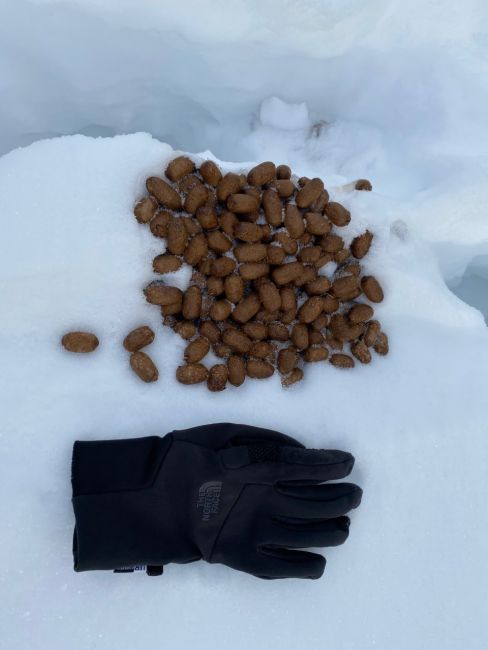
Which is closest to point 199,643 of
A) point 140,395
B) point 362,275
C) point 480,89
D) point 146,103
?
point 140,395

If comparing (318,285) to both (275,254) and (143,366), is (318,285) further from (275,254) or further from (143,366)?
(143,366)

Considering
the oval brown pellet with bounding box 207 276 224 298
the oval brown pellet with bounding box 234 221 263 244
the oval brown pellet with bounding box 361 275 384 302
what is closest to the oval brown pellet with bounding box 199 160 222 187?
the oval brown pellet with bounding box 234 221 263 244

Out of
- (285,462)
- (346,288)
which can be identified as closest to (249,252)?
(346,288)

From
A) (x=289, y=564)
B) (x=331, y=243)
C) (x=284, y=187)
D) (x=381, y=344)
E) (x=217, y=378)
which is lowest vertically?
(x=289, y=564)

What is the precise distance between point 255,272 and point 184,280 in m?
0.16

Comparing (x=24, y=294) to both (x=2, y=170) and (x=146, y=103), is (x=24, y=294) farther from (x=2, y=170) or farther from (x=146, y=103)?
(x=146, y=103)

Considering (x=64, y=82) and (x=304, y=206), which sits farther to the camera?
(x=64, y=82)

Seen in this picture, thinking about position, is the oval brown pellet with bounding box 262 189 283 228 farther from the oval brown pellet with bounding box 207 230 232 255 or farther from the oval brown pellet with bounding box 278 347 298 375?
the oval brown pellet with bounding box 278 347 298 375

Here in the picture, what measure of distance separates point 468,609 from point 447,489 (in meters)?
0.27

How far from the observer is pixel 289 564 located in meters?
1.26

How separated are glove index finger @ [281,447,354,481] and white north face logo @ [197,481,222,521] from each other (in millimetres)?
148

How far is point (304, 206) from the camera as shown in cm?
133

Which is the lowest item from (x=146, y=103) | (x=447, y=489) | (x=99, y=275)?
(x=447, y=489)

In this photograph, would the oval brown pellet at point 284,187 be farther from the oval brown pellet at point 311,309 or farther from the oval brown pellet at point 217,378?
the oval brown pellet at point 217,378
